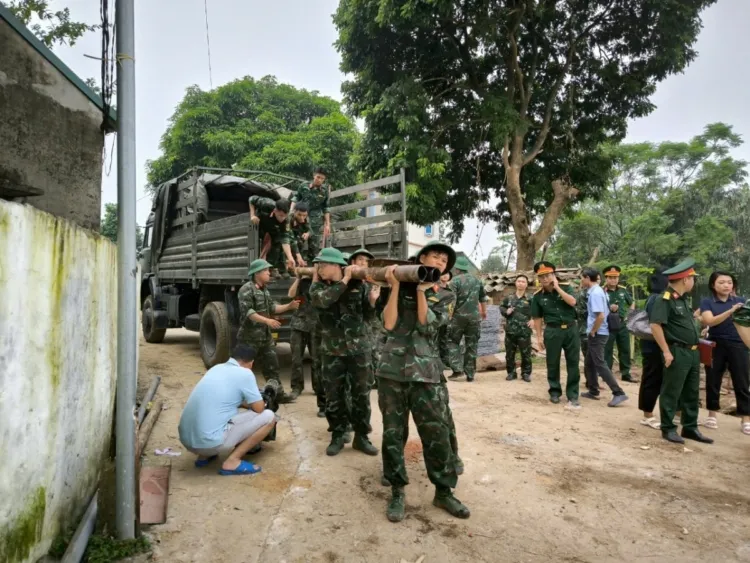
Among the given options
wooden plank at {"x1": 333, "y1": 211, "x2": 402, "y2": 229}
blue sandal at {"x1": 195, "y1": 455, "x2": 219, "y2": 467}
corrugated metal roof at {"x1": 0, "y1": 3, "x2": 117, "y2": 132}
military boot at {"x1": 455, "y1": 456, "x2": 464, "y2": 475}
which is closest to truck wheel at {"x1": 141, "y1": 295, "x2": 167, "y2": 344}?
wooden plank at {"x1": 333, "y1": 211, "x2": 402, "y2": 229}

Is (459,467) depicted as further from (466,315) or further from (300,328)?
(466,315)

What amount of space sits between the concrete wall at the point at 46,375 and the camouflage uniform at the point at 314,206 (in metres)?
3.49

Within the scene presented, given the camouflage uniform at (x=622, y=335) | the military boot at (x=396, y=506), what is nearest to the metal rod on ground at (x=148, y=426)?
the military boot at (x=396, y=506)

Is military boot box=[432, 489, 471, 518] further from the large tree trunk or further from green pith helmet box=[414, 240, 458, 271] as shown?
the large tree trunk

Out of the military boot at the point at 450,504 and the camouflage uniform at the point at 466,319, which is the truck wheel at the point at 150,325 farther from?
the military boot at the point at 450,504

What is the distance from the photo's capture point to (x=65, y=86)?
4.23 metres

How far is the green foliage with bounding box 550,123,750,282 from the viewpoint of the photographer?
58.2 ft

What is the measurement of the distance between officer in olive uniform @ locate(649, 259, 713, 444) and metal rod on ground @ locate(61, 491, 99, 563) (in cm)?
436

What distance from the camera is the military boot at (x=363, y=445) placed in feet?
13.0

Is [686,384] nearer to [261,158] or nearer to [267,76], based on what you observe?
[261,158]

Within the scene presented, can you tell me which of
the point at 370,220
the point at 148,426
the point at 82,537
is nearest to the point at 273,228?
the point at 370,220

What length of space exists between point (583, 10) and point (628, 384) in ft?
27.9

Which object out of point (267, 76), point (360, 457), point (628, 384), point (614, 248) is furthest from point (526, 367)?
point (267, 76)

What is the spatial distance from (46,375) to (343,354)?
214 centimetres
